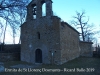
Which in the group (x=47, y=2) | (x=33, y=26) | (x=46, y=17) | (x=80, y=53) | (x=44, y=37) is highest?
(x=47, y=2)

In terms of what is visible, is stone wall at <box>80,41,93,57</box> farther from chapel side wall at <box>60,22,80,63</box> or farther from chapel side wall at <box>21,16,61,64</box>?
chapel side wall at <box>21,16,61,64</box>

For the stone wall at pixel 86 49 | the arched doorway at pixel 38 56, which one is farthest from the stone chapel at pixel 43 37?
the stone wall at pixel 86 49

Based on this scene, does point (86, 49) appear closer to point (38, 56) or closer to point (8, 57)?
point (38, 56)

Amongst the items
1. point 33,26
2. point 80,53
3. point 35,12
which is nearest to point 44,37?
point 33,26

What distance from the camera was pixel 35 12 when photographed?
16.4m

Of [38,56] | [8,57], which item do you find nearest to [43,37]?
[38,56]

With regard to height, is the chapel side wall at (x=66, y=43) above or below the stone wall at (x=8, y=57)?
above

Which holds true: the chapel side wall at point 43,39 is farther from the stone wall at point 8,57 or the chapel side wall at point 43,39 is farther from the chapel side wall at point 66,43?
the stone wall at point 8,57

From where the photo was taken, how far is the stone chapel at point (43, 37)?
14491 millimetres

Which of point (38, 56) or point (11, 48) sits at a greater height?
point (11, 48)

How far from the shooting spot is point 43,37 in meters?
15.4

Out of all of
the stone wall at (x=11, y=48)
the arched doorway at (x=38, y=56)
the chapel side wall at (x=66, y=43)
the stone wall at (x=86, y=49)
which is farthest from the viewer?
the stone wall at (x=86, y=49)

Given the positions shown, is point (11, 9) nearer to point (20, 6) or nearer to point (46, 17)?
point (20, 6)

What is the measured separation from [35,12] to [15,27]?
646cm
